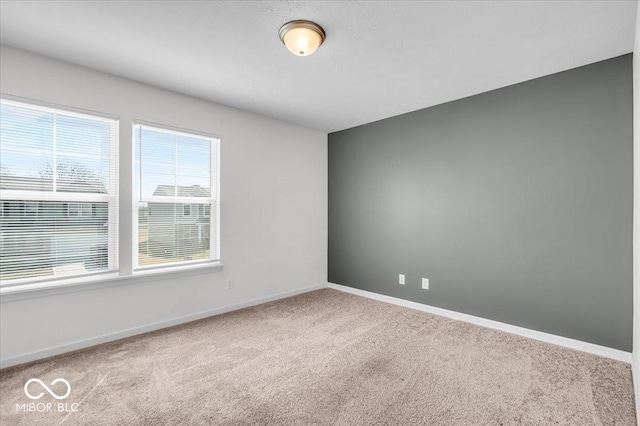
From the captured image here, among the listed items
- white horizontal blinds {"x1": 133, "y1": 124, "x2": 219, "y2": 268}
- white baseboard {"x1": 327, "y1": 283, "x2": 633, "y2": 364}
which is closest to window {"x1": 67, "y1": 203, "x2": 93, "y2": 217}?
white horizontal blinds {"x1": 133, "y1": 124, "x2": 219, "y2": 268}

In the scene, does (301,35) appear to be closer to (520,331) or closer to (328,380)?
(328,380)

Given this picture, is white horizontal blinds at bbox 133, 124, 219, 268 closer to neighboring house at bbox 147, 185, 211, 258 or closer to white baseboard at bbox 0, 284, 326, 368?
neighboring house at bbox 147, 185, 211, 258

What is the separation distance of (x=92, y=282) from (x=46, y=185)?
0.93 m

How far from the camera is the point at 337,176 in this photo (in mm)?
4945

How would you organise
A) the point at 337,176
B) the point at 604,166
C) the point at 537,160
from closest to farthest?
the point at 604,166 < the point at 537,160 < the point at 337,176

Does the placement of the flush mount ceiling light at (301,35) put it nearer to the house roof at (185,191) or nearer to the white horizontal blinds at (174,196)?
the white horizontal blinds at (174,196)

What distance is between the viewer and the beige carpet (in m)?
1.89

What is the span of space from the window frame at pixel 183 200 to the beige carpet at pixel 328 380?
0.68 m

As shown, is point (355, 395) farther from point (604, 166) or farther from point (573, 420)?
point (604, 166)

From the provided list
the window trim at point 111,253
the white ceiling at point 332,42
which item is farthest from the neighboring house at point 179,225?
the white ceiling at point 332,42

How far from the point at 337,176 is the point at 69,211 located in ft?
11.2

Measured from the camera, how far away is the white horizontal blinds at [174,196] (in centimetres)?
319

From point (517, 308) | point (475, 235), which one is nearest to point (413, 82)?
point (475, 235)

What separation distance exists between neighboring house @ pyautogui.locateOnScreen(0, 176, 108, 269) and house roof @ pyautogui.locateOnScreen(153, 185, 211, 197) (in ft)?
1.68
